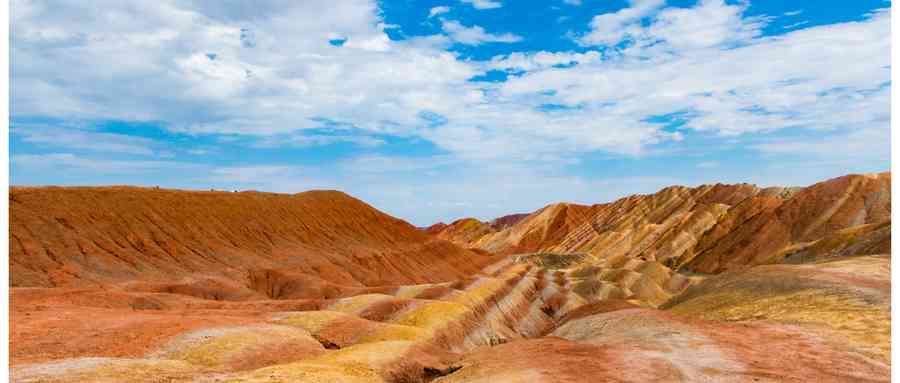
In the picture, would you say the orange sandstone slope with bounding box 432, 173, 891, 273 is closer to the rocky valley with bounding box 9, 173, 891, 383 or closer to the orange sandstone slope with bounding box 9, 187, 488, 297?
the rocky valley with bounding box 9, 173, 891, 383

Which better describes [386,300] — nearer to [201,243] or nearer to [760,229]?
[201,243]

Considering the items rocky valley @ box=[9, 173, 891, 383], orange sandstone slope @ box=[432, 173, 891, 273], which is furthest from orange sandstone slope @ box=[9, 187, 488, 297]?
orange sandstone slope @ box=[432, 173, 891, 273]

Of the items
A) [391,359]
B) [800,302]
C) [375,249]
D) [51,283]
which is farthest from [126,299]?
[375,249]

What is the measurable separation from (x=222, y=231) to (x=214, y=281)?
91.9ft

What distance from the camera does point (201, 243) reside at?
9338cm

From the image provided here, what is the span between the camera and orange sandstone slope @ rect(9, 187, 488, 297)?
75000 millimetres

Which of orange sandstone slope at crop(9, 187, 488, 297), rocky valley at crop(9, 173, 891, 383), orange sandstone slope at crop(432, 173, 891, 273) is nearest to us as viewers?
rocky valley at crop(9, 173, 891, 383)

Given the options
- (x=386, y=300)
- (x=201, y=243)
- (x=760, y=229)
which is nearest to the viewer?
(x=386, y=300)

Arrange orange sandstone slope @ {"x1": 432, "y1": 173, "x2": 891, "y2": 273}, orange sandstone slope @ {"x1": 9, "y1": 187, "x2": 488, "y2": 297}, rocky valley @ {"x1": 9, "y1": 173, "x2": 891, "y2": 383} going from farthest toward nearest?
orange sandstone slope @ {"x1": 432, "y1": 173, "x2": 891, "y2": 273} < orange sandstone slope @ {"x1": 9, "y1": 187, "x2": 488, "y2": 297} < rocky valley @ {"x1": 9, "y1": 173, "x2": 891, "y2": 383}

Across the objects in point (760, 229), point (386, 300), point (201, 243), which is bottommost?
point (386, 300)

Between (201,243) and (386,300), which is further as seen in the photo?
(201,243)

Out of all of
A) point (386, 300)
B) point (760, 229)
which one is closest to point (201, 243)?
point (386, 300)

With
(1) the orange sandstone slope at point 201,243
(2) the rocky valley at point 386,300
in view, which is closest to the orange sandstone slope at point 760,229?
(2) the rocky valley at point 386,300

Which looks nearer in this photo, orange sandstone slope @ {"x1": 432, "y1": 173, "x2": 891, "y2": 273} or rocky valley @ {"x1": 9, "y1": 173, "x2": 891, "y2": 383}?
rocky valley @ {"x1": 9, "y1": 173, "x2": 891, "y2": 383}
